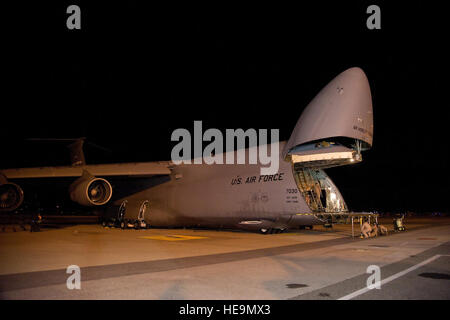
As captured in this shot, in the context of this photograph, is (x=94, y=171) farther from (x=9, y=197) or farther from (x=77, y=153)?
(x=77, y=153)

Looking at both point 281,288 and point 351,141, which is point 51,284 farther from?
point 351,141

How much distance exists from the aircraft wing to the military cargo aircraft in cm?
5

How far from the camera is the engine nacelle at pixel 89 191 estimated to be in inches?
827

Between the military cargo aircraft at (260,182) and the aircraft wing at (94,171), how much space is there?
0.17 ft

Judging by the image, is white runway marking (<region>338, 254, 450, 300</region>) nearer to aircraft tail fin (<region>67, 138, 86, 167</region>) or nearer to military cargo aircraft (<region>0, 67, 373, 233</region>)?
military cargo aircraft (<region>0, 67, 373, 233</region>)

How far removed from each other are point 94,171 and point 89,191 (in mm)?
1381

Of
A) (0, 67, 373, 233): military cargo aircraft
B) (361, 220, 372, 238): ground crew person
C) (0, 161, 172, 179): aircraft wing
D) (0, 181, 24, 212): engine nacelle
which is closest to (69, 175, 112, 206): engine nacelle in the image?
(0, 67, 373, 233): military cargo aircraft

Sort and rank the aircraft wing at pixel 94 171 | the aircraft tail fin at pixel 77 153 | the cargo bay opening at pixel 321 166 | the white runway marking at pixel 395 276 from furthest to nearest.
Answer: the aircraft tail fin at pixel 77 153
the aircraft wing at pixel 94 171
the cargo bay opening at pixel 321 166
the white runway marking at pixel 395 276

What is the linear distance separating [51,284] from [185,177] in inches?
608

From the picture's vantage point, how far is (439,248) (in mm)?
13383

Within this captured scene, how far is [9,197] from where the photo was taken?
832 inches

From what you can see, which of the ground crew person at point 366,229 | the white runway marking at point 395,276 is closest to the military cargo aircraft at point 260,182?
the ground crew person at point 366,229

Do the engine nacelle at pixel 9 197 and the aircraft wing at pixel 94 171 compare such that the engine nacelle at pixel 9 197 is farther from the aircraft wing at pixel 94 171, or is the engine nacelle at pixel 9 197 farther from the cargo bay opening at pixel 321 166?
the cargo bay opening at pixel 321 166
